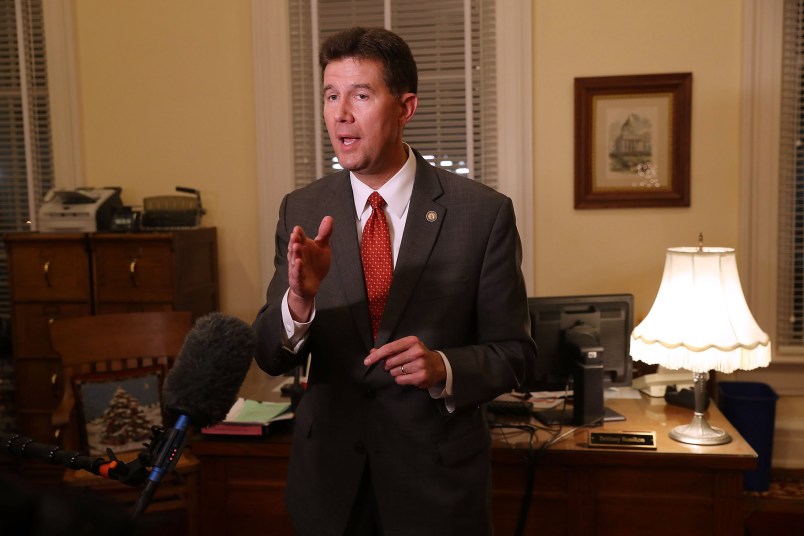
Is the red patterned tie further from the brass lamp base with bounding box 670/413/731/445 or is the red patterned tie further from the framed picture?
the framed picture

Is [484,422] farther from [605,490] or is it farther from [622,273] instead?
[622,273]

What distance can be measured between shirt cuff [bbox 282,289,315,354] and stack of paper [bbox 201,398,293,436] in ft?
3.04

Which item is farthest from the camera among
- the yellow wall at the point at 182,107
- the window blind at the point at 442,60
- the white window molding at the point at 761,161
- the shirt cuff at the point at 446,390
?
the yellow wall at the point at 182,107

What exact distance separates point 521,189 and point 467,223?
2373mm

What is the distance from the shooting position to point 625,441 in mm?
2354

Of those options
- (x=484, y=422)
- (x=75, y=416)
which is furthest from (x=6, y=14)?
(x=484, y=422)

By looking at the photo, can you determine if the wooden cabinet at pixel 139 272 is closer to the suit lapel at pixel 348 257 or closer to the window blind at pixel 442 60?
the window blind at pixel 442 60

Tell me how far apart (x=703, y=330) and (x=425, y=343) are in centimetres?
129

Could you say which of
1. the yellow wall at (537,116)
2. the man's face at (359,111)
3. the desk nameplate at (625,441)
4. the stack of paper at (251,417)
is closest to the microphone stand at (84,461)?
the man's face at (359,111)

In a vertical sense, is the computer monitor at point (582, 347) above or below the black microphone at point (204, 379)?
below

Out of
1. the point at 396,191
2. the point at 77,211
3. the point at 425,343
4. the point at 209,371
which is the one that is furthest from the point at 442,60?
the point at 209,371

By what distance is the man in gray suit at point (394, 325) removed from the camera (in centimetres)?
152

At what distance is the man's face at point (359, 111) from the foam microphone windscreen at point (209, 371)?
0.57 metres

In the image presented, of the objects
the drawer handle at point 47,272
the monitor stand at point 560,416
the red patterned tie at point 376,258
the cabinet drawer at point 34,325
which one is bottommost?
the monitor stand at point 560,416
